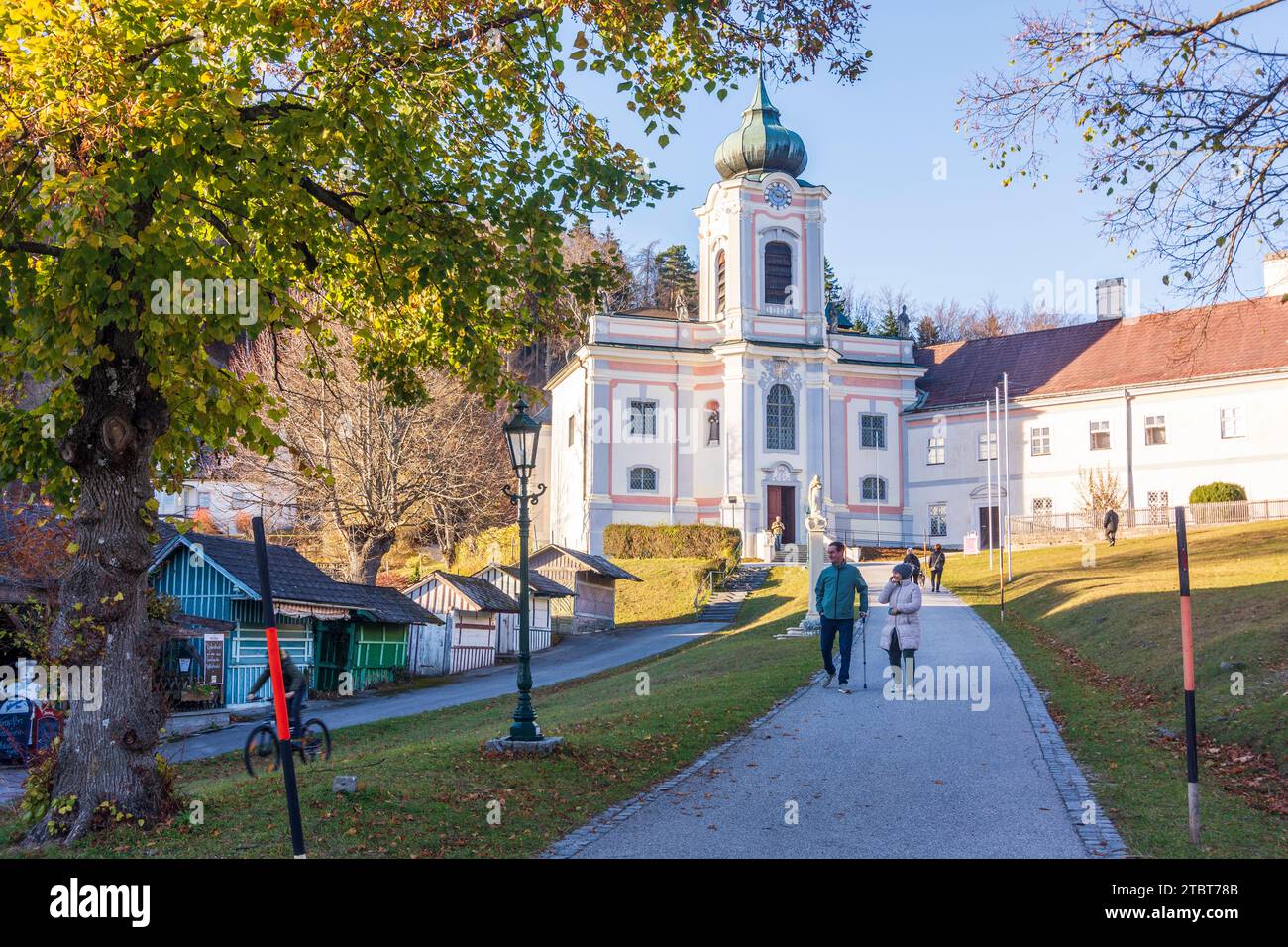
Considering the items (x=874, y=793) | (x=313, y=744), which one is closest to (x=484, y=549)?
(x=313, y=744)

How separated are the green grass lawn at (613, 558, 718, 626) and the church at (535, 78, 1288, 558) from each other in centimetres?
511

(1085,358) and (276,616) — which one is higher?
(1085,358)

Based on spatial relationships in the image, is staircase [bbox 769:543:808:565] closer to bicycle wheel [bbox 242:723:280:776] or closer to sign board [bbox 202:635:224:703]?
sign board [bbox 202:635:224:703]

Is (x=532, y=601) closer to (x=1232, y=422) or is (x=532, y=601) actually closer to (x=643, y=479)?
(x=643, y=479)

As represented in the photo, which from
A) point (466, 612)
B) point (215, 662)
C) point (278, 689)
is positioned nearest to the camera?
point (278, 689)

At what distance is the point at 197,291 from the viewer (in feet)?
28.9

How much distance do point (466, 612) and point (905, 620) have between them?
22.2 metres

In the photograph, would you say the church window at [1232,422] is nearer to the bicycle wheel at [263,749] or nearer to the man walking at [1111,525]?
the man walking at [1111,525]

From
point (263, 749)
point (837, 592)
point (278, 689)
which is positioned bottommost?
point (263, 749)

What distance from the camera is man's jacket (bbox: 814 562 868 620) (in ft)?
52.8

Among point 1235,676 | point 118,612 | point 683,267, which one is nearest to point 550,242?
point 118,612

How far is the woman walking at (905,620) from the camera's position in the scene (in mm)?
16188

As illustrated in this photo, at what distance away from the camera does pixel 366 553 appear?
4025 centimetres

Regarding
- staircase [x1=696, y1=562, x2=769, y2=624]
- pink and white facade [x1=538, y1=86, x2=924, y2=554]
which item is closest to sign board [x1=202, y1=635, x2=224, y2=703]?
staircase [x1=696, y1=562, x2=769, y2=624]
